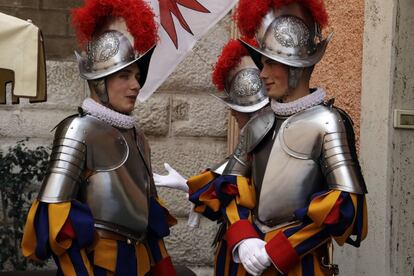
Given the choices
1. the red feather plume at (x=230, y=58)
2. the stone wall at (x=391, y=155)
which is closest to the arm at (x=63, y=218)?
the red feather plume at (x=230, y=58)

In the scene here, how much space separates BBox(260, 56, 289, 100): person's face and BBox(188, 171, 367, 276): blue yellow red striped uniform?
489mm

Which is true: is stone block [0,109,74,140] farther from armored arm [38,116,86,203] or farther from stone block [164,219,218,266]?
armored arm [38,116,86,203]

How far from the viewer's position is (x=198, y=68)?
707 centimetres

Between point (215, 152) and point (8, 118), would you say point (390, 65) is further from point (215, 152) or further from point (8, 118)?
point (8, 118)

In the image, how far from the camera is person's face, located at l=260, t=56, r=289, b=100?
4562 mm

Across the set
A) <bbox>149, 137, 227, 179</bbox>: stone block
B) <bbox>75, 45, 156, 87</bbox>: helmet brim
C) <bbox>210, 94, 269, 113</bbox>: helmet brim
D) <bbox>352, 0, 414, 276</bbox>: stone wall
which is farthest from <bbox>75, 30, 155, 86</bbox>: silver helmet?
<bbox>149, 137, 227, 179</bbox>: stone block

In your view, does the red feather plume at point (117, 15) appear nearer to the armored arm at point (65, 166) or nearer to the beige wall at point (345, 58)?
the armored arm at point (65, 166)

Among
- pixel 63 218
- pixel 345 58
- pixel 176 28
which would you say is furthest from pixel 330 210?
pixel 345 58

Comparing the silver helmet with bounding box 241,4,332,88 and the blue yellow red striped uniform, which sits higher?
the silver helmet with bounding box 241,4,332,88

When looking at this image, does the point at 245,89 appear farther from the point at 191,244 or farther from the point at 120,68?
the point at 191,244

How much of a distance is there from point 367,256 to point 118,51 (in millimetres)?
2333

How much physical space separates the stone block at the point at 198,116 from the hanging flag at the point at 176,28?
1501 millimetres

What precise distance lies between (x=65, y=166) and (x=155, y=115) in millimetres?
2614

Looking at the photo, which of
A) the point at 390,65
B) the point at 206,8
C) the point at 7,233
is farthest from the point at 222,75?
the point at 7,233
